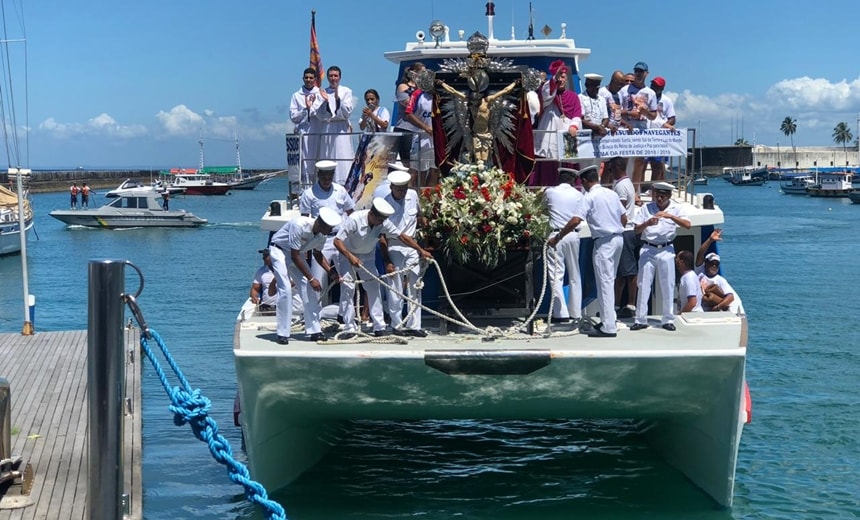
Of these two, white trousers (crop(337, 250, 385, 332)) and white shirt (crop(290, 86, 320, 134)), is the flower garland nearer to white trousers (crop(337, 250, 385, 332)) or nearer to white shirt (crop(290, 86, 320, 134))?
white trousers (crop(337, 250, 385, 332))

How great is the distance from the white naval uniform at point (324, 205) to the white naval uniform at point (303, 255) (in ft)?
1.10

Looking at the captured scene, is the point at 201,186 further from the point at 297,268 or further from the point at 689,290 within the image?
the point at 297,268

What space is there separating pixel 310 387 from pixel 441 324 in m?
1.52

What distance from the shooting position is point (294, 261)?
32.0ft

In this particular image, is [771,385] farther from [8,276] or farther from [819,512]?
[8,276]

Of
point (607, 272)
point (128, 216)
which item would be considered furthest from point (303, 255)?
point (128, 216)

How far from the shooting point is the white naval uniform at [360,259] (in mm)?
9867

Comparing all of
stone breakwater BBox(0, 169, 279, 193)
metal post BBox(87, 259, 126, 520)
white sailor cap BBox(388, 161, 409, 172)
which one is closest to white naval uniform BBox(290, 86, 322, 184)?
white sailor cap BBox(388, 161, 409, 172)

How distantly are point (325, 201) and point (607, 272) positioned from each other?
2794mm

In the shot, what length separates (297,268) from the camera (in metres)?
9.80

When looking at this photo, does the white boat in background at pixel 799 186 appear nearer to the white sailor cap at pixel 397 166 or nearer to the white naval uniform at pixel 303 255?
the white sailor cap at pixel 397 166

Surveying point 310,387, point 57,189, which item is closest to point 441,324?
point 310,387

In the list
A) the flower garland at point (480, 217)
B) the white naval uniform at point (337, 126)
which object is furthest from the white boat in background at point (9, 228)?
the flower garland at point (480, 217)

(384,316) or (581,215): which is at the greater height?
(581,215)
